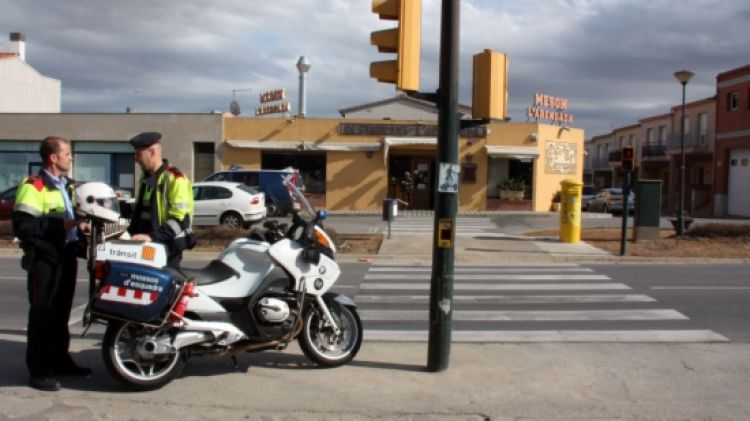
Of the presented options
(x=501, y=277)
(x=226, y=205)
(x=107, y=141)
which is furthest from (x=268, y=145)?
(x=501, y=277)

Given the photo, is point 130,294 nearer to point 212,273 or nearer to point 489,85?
point 212,273

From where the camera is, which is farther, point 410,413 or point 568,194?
point 568,194

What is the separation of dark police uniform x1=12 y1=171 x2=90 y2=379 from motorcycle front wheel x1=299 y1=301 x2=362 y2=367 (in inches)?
74.6

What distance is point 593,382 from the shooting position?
5.80 meters

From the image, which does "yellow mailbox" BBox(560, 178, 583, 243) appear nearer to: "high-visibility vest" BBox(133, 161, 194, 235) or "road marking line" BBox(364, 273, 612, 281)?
"road marking line" BBox(364, 273, 612, 281)

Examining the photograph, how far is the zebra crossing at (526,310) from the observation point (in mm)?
7801

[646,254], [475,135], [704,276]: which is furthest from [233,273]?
[475,135]

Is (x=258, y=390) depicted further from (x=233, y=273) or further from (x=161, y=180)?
(x=161, y=180)

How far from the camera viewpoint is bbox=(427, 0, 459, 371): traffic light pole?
19.1ft

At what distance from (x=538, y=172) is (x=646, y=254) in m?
17.0

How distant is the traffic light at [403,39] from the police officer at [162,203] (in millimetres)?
1855

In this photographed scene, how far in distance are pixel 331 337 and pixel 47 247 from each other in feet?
7.68

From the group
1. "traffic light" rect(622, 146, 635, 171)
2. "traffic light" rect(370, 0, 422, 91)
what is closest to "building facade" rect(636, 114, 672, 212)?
"traffic light" rect(622, 146, 635, 171)

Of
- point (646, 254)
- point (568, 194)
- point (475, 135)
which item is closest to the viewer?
point (646, 254)
